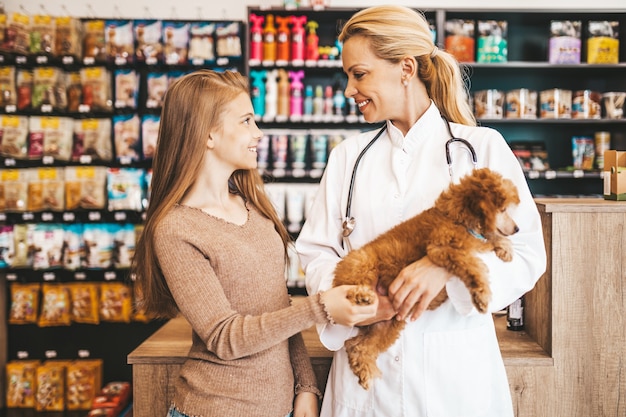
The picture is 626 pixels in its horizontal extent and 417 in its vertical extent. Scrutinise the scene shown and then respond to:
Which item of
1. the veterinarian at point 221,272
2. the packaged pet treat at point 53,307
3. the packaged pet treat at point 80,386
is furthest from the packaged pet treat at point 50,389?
the veterinarian at point 221,272

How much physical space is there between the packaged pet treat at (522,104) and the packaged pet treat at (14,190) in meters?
3.83

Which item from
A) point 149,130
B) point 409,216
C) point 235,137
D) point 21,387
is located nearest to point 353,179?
point 409,216

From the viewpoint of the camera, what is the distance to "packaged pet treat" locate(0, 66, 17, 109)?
13.6 feet

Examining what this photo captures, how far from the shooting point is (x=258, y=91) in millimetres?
4094

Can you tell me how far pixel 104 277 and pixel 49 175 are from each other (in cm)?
95

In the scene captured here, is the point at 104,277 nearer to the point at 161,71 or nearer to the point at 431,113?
the point at 161,71

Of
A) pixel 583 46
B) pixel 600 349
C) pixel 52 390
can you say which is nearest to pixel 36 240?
pixel 52 390

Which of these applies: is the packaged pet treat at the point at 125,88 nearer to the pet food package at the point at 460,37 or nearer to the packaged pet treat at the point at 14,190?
the packaged pet treat at the point at 14,190

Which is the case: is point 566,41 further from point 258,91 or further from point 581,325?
point 581,325

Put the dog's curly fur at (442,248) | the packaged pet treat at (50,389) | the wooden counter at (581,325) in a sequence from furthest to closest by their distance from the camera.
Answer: the packaged pet treat at (50,389)
the wooden counter at (581,325)
the dog's curly fur at (442,248)

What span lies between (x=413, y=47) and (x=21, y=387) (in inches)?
160

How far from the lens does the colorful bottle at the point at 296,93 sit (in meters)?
4.12

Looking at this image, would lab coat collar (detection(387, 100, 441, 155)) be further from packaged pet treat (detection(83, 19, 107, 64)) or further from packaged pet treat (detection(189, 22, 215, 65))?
packaged pet treat (detection(83, 19, 107, 64))

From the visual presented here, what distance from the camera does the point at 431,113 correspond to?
4.94ft
